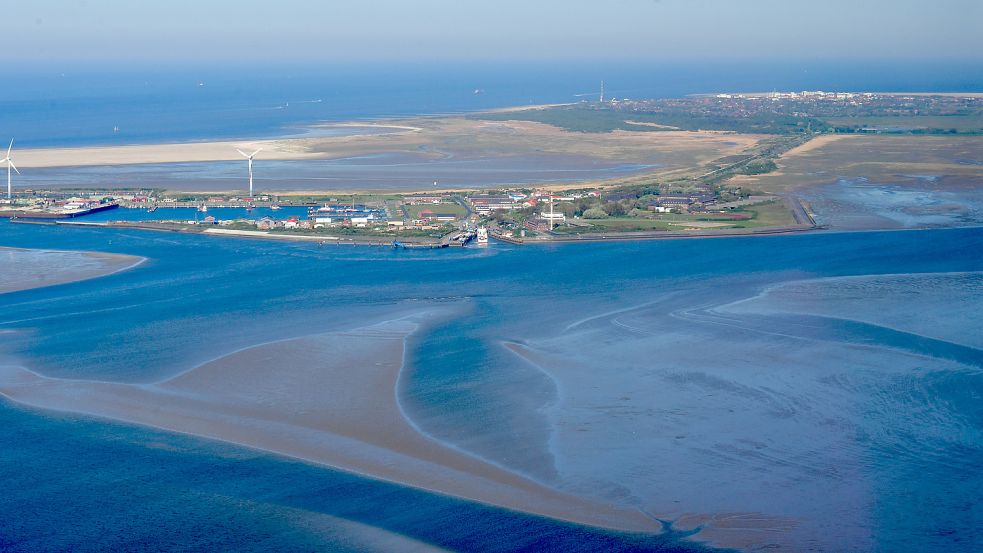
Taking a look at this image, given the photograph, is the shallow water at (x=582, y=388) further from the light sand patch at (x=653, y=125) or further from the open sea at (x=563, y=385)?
the light sand patch at (x=653, y=125)

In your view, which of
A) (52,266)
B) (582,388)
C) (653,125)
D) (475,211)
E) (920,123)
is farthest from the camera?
(653,125)

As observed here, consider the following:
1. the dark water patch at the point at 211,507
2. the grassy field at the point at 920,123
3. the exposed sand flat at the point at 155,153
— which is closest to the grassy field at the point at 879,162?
the grassy field at the point at 920,123

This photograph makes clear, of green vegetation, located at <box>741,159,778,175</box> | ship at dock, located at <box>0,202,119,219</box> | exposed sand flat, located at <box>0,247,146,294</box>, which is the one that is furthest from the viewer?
green vegetation, located at <box>741,159,778,175</box>

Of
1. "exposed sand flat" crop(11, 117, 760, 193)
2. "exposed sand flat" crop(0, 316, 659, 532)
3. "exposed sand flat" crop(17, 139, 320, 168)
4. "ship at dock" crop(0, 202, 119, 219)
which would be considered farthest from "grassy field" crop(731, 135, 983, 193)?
"exposed sand flat" crop(0, 316, 659, 532)

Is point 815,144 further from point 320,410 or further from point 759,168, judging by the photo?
point 320,410

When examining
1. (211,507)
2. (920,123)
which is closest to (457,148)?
(920,123)

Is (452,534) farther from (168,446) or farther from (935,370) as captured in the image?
(935,370)

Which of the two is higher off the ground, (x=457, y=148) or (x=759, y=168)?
(x=457, y=148)

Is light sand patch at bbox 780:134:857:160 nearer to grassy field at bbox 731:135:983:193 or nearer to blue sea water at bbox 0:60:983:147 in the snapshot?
grassy field at bbox 731:135:983:193
